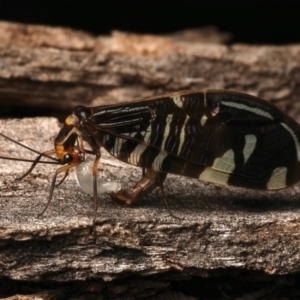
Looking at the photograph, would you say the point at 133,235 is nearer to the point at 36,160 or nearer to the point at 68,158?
the point at 68,158

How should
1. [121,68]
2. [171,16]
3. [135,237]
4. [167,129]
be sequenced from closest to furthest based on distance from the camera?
[135,237] < [167,129] < [121,68] < [171,16]

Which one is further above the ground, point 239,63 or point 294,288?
point 239,63

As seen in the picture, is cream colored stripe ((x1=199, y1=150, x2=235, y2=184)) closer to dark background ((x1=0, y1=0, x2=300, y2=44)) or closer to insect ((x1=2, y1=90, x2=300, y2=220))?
insect ((x1=2, y1=90, x2=300, y2=220))

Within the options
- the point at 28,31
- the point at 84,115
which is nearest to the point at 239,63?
the point at 28,31

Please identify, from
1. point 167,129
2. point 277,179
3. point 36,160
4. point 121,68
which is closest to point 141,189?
point 167,129

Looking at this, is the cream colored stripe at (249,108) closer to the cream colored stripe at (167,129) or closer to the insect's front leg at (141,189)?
the cream colored stripe at (167,129)

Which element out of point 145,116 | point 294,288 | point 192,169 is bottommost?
point 294,288

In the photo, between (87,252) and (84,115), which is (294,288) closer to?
(87,252)
